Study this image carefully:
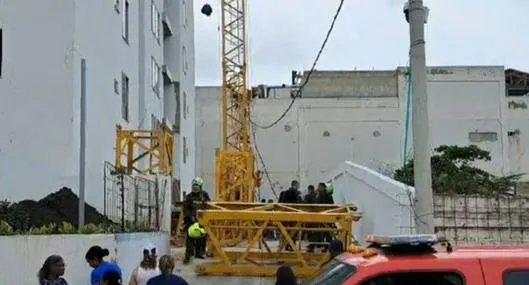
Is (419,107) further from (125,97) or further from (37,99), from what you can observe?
(125,97)

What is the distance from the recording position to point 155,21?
33.6 metres

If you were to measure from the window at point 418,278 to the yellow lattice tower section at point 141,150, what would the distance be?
61.1 feet

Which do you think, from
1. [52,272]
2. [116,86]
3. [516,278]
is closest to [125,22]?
[116,86]

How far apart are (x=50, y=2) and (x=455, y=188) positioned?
10780mm

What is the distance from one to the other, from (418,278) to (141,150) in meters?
23.4

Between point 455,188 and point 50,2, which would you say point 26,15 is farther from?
point 455,188

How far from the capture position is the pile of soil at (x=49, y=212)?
15.4m

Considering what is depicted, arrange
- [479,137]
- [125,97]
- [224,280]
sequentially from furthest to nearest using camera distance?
[479,137] → [125,97] → [224,280]

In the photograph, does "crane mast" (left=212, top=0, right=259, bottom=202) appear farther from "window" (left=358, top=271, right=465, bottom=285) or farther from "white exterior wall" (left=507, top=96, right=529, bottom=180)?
"window" (left=358, top=271, right=465, bottom=285)

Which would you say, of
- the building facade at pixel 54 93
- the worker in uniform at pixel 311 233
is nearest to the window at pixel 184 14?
the building facade at pixel 54 93

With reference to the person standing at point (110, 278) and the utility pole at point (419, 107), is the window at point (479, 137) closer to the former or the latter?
the utility pole at point (419, 107)

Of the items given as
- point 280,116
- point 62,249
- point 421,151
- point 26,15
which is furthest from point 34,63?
point 280,116

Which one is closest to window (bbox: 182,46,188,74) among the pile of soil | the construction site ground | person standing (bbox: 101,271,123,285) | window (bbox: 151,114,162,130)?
window (bbox: 151,114,162,130)

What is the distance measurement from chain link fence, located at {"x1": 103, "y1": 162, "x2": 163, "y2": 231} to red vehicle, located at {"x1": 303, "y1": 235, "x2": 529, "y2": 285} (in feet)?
36.9
